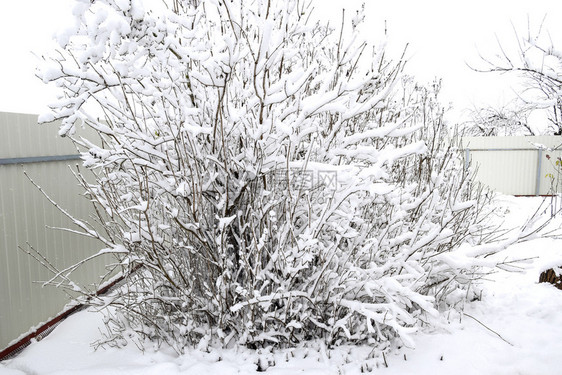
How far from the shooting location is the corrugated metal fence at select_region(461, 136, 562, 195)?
14.1 m

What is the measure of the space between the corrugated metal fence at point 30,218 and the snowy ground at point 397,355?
1.11 feet

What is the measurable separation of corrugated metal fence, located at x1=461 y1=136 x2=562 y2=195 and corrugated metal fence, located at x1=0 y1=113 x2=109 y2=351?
1303 centimetres

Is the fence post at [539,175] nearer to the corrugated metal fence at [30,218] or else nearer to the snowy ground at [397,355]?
the snowy ground at [397,355]

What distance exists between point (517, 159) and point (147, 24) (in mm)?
14791

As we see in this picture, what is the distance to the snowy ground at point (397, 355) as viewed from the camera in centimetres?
Answer: 277

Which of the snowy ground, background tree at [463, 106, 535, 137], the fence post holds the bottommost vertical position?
the snowy ground

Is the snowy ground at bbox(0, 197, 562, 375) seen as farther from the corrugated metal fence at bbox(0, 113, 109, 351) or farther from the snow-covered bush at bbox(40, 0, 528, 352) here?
the corrugated metal fence at bbox(0, 113, 109, 351)

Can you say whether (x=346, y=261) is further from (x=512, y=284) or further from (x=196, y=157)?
(x=512, y=284)

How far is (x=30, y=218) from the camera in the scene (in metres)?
3.81

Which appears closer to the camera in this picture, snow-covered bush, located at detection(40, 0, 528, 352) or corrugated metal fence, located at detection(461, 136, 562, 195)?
snow-covered bush, located at detection(40, 0, 528, 352)

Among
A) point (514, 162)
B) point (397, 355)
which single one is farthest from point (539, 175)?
point (397, 355)

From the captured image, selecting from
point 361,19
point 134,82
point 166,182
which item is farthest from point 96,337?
point 361,19

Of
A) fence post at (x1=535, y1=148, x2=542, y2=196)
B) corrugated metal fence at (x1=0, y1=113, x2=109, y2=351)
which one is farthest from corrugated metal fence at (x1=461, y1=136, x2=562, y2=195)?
corrugated metal fence at (x1=0, y1=113, x2=109, y2=351)

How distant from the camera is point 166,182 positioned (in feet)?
9.41
